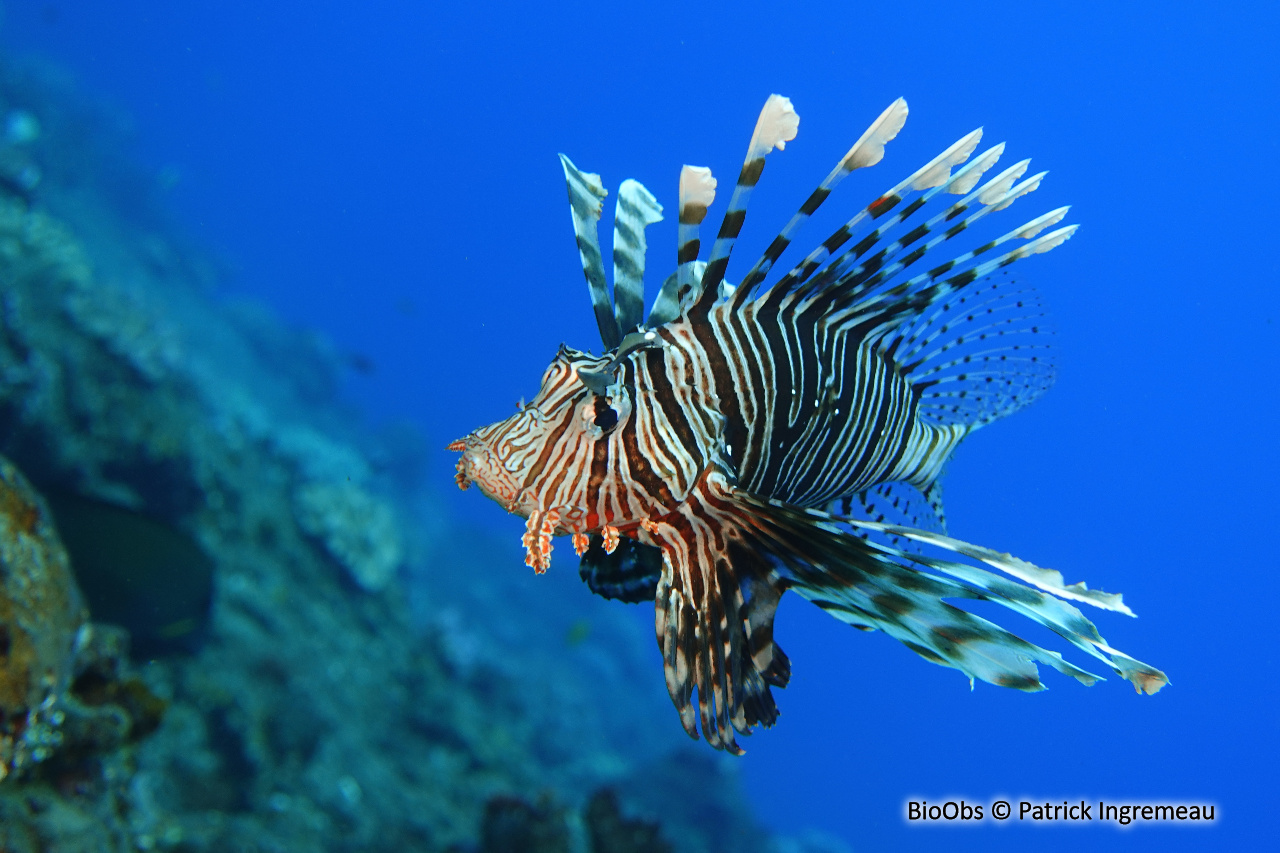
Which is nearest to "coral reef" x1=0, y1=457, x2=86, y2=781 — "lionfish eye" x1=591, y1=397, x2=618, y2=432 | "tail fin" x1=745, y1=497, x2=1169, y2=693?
"lionfish eye" x1=591, y1=397, x2=618, y2=432

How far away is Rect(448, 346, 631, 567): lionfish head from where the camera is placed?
5.40ft

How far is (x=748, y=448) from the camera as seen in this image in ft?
6.38

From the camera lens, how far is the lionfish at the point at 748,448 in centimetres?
157

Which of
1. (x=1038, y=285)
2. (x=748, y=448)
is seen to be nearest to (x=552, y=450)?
(x=748, y=448)

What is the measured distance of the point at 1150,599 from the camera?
48156mm

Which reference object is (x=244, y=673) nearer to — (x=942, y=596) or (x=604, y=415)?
(x=604, y=415)

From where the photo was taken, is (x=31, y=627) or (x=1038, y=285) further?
(x=1038, y=285)

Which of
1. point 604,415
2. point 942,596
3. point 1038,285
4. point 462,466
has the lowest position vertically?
point 942,596

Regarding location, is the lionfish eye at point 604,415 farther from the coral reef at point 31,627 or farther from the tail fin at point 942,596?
the coral reef at point 31,627

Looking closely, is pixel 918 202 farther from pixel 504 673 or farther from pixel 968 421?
pixel 504 673

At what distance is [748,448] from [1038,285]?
111ft

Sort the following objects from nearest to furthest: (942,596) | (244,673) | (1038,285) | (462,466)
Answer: (942,596) → (462,466) → (244,673) → (1038,285)

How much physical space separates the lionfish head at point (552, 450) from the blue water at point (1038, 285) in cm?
2109

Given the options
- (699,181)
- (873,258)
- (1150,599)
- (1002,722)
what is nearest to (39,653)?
(699,181)
